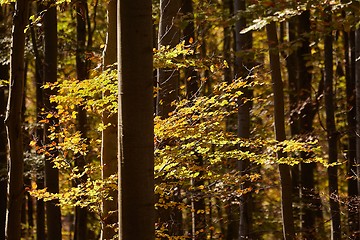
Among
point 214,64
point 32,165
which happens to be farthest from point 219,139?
point 32,165

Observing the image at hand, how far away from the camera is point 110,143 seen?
28.3ft

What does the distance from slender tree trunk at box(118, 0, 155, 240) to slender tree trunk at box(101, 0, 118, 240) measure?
13.2 feet

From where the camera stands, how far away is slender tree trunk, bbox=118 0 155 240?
425 centimetres

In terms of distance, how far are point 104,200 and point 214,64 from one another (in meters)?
2.44

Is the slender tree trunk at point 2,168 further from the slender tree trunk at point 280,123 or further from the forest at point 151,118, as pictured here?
the slender tree trunk at point 280,123

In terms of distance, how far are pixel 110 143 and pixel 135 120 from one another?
14.6 feet

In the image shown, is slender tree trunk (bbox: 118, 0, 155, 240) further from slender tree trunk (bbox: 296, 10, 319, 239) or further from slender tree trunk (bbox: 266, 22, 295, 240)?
slender tree trunk (bbox: 296, 10, 319, 239)

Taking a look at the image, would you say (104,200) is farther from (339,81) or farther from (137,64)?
(339,81)

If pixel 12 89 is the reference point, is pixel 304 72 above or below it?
above

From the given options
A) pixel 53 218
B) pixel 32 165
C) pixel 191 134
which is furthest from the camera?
pixel 32 165

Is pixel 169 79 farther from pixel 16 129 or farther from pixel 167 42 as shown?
pixel 16 129

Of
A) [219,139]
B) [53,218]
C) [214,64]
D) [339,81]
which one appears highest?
[339,81]

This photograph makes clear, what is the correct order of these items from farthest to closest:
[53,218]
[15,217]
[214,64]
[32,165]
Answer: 1. [32,165]
2. [53,218]
3. [214,64]
4. [15,217]

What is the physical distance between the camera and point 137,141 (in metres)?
4.26
